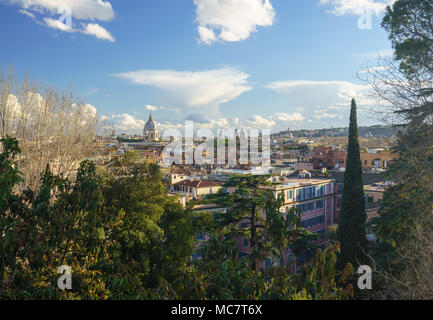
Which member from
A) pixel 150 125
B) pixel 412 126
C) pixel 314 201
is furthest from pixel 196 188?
pixel 150 125

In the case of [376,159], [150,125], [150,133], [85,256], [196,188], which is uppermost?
[150,125]

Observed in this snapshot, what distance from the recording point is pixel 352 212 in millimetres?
14617

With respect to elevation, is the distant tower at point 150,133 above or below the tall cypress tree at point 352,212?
above

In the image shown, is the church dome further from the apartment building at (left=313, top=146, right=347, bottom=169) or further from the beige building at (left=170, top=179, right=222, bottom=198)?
the beige building at (left=170, top=179, right=222, bottom=198)

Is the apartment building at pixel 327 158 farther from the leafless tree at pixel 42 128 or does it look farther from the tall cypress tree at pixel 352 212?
the leafless tree at pixel 42 128

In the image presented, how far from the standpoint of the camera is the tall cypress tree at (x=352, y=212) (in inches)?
546

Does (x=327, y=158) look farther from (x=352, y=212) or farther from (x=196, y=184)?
(x=352, y=212)

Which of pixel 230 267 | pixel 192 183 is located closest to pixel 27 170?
pixel 230 267

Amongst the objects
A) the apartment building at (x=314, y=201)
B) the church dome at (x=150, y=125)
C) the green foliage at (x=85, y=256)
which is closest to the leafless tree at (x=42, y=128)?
the green foliage at (x=85, y=256)

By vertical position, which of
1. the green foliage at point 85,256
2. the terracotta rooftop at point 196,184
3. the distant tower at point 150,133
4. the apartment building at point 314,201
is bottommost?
the apartment building at point 314,201

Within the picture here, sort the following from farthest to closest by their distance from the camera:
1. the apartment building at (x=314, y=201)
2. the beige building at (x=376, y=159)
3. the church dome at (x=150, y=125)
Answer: the church dome at (x=150, y=125) < the beige building at (x=376, y=159) < the apartment building at (x=314, y=201)

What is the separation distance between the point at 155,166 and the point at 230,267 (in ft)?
21.5
